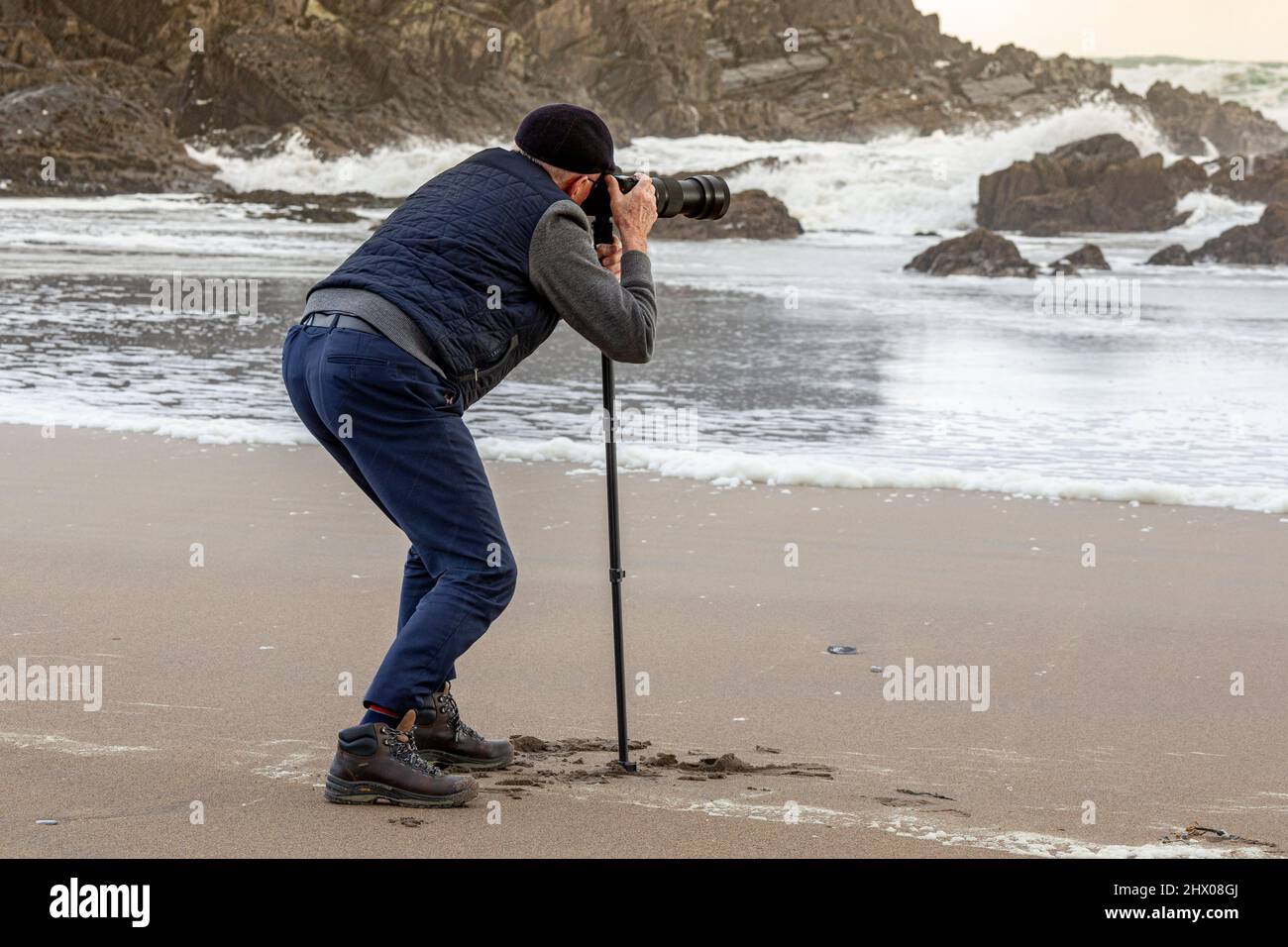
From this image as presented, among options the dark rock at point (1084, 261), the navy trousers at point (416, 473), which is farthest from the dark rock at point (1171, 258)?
the navy trousers at point (416, 473)

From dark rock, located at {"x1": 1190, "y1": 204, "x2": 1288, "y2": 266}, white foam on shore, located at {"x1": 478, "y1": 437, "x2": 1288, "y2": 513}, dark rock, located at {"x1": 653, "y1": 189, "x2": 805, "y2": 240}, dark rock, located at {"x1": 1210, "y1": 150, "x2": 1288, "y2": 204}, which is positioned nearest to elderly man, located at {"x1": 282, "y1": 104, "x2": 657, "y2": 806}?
white foam on shore, located at {"x1": 478, "y1": 437, "x2": 1288, "y2": 513}

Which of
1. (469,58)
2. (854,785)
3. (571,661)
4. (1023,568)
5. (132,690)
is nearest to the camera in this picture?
(854,785)

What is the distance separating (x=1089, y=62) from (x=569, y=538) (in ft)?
214

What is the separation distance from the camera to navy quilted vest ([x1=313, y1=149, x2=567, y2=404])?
3.02 m

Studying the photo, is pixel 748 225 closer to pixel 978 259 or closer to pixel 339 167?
pixel 978 259

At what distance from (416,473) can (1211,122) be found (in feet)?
204

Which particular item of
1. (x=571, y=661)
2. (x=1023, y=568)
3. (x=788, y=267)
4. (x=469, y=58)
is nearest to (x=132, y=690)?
(x=571, y=661)

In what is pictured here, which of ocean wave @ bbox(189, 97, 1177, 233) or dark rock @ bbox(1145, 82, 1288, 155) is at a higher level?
dark rock @ bbox(1145, 82, 1288, 155)

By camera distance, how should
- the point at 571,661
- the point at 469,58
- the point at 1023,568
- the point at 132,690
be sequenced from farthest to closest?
the point at 469,58, the point at 1023,568, the point at 571,661, the point at 132,690

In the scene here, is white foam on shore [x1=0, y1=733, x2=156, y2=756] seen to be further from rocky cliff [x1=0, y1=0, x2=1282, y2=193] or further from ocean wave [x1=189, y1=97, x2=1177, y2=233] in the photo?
rocky cliff [x1=0, y1=0, x2=1282, y2=193]

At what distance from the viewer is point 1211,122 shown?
196 ft

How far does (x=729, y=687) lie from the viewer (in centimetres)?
429

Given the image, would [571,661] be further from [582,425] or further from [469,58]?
[469,58]

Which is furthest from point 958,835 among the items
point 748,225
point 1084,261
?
point 748,225
